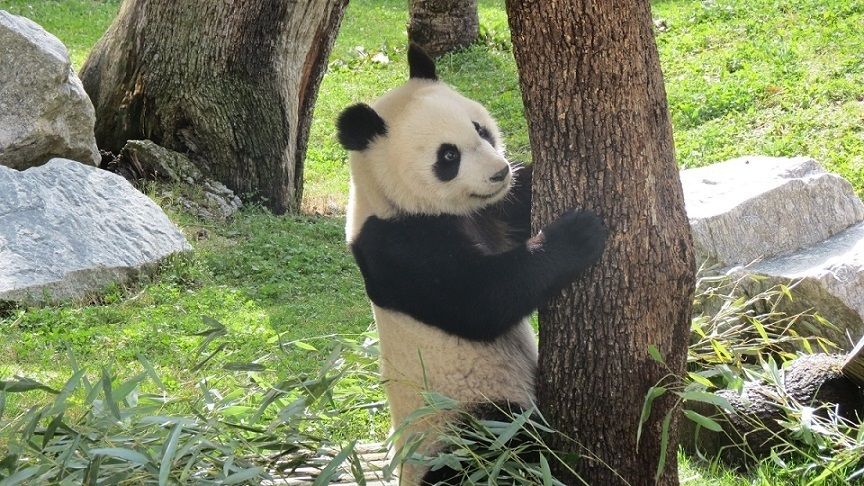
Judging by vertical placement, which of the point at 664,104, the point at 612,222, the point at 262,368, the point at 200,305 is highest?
the point at 664,104

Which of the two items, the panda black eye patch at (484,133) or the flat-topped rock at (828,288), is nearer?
the panda black eye patch at (484,133)

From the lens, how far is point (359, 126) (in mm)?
3521

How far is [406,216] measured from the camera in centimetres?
354

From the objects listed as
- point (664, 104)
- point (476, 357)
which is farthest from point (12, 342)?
point (664, 104)

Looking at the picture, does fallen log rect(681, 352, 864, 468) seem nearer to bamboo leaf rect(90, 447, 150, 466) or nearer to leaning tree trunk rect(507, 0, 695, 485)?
leaning tree trunk rect(507, 0, 695, 485)

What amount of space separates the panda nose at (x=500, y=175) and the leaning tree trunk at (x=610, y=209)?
0.31 m

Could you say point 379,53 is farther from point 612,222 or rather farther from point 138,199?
point 612,222

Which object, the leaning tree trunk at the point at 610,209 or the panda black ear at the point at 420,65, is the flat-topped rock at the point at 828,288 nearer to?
the leaning tree trunk at the point at 610,209

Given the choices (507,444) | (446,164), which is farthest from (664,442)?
(446,164)

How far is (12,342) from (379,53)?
8.67 m

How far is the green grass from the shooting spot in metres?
5.48

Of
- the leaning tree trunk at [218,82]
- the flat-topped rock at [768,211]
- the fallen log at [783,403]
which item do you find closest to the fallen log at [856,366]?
the fallen log at [783,403]

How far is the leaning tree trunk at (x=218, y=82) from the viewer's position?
763 centimetres

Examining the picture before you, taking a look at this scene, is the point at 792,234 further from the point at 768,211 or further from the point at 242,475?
the point at 242,475
